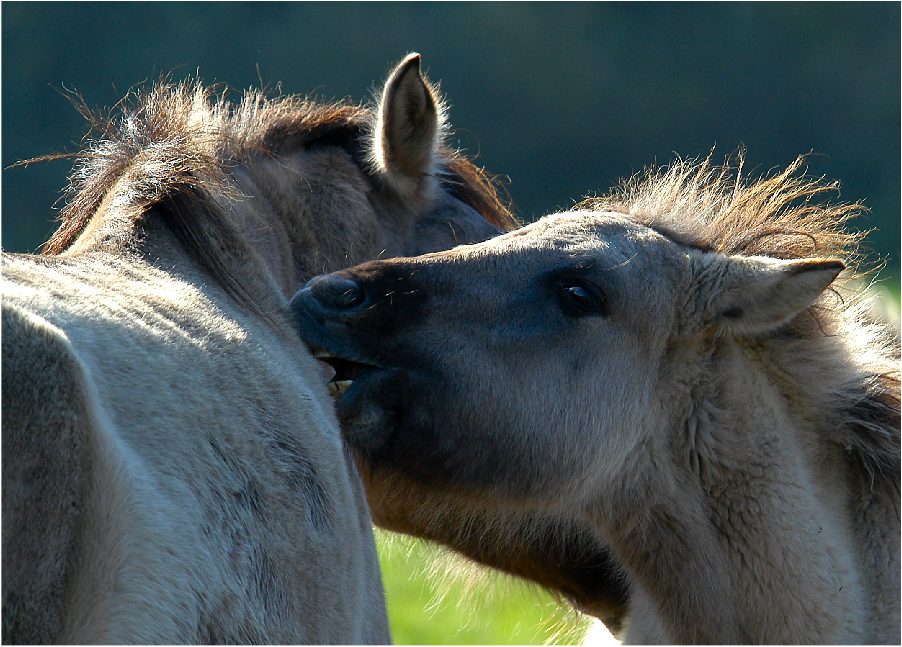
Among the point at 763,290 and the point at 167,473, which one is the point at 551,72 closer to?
the point at 763,290

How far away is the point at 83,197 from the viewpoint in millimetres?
3543

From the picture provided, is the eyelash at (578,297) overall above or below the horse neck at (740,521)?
above

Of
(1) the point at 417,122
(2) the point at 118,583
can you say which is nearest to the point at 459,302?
(1) the point at 417,122

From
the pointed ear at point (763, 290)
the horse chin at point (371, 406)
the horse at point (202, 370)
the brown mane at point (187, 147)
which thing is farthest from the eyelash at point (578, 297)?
the brown mane at point (187, 147)

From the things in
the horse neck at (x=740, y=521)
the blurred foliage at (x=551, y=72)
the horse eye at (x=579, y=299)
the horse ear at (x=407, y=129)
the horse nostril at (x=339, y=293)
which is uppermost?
the blurred foliage at (x=551, y=72)

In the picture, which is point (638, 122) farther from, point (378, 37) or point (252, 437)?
point (252, 437)

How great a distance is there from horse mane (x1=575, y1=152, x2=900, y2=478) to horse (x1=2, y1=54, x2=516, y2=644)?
0.92 meters

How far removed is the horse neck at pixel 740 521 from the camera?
3.00 m

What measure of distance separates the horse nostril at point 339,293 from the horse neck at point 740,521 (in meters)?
0.98

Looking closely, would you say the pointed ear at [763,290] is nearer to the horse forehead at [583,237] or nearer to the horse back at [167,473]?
the horse forehead at [583,237]

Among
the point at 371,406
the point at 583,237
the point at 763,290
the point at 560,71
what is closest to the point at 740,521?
the point at 763,290

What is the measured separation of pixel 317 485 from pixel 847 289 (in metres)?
2.04

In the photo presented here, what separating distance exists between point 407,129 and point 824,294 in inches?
65.3

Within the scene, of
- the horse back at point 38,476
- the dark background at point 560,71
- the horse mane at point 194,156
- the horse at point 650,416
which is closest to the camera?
the horse back at point 38,476
